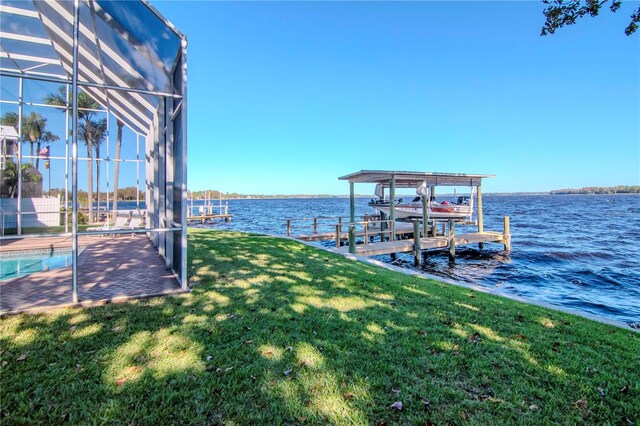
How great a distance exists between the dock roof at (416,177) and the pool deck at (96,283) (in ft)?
27.9

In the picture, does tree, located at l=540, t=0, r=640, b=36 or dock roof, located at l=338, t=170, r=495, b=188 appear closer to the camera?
tree, located at l=540, t=0, r=640, b=36

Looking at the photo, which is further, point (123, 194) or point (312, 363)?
point (123, 194)

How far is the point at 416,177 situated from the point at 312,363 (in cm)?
1320

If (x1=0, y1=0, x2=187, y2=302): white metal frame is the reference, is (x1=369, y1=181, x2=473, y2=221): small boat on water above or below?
below

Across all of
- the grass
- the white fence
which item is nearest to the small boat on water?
the grass

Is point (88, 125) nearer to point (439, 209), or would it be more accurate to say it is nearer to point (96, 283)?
point (96, 283)

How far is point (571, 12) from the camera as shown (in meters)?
3.39

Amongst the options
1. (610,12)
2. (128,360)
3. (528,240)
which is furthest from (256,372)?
(528,240)

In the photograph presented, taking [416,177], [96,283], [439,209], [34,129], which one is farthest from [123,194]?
[439,209]

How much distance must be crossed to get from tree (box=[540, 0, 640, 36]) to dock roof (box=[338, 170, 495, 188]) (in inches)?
347

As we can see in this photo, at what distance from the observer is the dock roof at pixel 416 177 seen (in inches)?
520

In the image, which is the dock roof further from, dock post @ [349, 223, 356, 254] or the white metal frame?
the white metal frame

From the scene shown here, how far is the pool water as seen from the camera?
569cm

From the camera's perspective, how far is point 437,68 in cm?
1862
